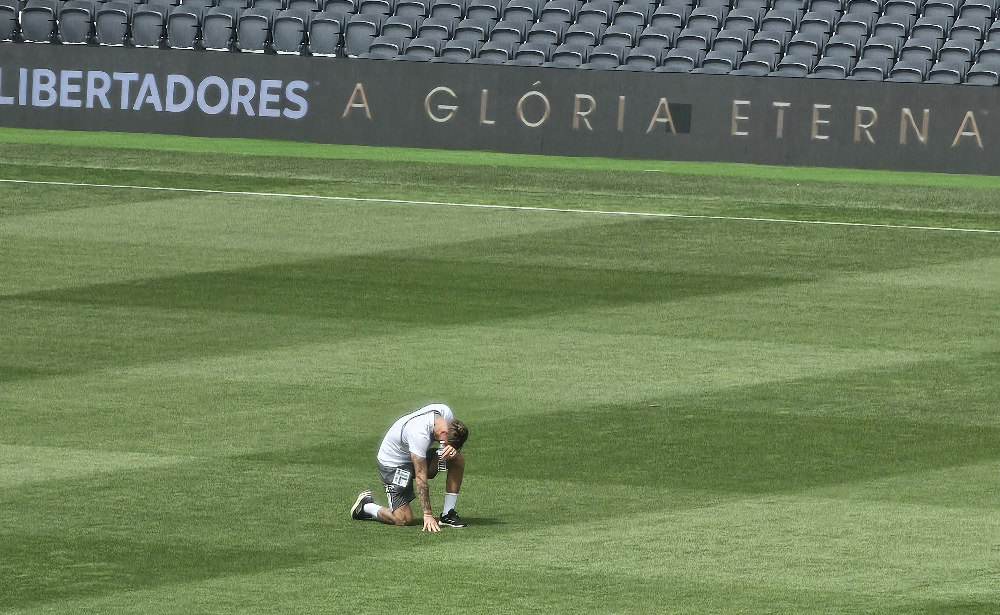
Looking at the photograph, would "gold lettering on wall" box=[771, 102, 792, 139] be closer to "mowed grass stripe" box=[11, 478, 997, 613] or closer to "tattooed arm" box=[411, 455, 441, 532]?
"mowed grass stripe" box=[11, 478, 997, 613]

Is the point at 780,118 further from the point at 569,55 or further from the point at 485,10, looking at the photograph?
the point at 485,10

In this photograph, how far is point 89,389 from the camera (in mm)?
13398

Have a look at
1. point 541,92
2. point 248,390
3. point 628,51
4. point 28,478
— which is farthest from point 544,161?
point 28,478

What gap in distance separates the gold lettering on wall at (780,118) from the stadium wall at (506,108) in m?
0.02

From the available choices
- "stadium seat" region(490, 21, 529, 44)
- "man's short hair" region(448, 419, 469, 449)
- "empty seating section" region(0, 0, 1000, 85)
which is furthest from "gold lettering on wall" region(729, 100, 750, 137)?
"man's short hair" region(448, 419, 469, 449)

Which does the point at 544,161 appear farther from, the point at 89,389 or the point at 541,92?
the point at 89,389

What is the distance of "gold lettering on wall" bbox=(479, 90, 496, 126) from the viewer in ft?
93.9

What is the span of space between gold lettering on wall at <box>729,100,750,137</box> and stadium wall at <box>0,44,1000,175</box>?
21 millimetres

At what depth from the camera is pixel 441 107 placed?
29.0 meters

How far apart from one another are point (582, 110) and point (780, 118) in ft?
10.5

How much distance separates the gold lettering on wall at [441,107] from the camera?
94.6 ft

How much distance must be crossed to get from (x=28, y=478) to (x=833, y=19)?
22.9 m

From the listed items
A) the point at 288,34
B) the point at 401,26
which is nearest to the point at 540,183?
the point at 401,26

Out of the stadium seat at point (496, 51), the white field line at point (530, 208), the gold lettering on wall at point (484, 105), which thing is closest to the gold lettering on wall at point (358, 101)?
the gold lettering on wall at point (484, 105)
